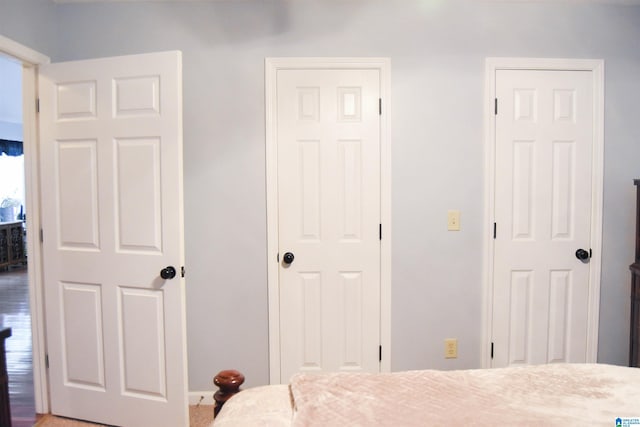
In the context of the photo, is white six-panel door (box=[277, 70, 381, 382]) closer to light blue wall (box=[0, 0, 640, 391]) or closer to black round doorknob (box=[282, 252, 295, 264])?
black round doorknob (box=[282, 252, 295, 264])

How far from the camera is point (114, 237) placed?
81.0 inches

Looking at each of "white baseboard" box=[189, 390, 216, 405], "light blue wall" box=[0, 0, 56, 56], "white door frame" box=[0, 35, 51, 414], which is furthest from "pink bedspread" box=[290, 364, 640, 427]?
"light blue wall" box=[0, 0, 56, 56]

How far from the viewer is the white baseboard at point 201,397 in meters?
2.36

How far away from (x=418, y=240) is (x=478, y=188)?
19.6 inches

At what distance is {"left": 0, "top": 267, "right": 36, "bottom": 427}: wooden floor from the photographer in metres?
2.25

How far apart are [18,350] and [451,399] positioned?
3.48 metres

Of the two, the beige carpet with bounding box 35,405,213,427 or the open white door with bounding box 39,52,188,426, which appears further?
the beige carpet with bounding box 35,405,213,427

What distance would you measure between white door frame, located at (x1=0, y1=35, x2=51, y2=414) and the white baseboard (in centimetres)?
83

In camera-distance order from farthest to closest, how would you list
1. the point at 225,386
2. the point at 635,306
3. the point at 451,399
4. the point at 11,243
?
the point at 11,243 → the point at 635,306 → the point at 225,386 → the point at 451,399

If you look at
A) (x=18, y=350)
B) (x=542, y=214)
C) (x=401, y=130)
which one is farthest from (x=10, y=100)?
(x=542, y=214)

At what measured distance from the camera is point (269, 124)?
90.2 inches

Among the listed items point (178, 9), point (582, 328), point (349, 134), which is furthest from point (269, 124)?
point (582, 328)

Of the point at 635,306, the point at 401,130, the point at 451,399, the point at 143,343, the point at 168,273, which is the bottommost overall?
the point at 143,343

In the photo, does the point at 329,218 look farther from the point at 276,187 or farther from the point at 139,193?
the point at 139,193
